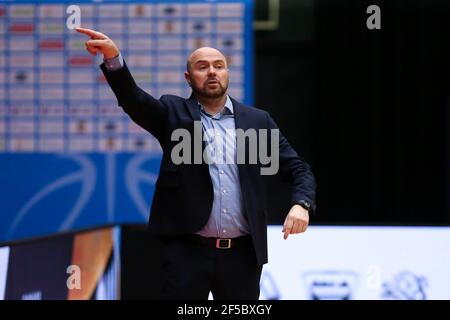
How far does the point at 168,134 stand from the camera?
128 inches

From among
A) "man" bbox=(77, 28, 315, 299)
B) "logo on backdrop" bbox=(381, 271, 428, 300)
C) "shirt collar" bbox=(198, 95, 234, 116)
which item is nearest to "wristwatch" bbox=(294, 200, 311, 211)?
"man" bbox=(77, 28, 315, 299)

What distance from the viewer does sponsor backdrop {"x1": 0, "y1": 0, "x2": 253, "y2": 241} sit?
6.12 metres

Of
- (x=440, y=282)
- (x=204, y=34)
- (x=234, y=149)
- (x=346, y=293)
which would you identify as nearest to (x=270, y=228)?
(x=346, y=293)

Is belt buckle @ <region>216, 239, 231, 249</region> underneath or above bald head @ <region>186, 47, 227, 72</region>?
underneath

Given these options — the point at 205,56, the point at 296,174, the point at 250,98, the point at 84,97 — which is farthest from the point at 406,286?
the point at 205,56

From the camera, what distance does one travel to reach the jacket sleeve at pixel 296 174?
3277 millimetres

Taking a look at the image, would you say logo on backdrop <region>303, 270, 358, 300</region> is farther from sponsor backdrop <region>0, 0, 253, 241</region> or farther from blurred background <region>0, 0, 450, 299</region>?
sponsor backdrop <region>0, 0, 253, 241</region>

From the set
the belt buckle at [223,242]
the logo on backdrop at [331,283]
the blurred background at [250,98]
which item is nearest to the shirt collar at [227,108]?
the belt buckle at [223,242]

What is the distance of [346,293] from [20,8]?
3082 millimetres

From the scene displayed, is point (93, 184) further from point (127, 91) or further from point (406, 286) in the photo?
point (127, 91)

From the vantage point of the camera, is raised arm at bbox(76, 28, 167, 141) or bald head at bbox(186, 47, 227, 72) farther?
bald head at bbox(186, 47, 227, 72)

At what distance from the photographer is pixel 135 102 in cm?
313

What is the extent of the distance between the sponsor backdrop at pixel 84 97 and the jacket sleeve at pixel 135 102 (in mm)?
2875

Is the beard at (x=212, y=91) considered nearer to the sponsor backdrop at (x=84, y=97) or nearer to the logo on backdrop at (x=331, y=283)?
the logo on backdrop at (x=331, y=283)
